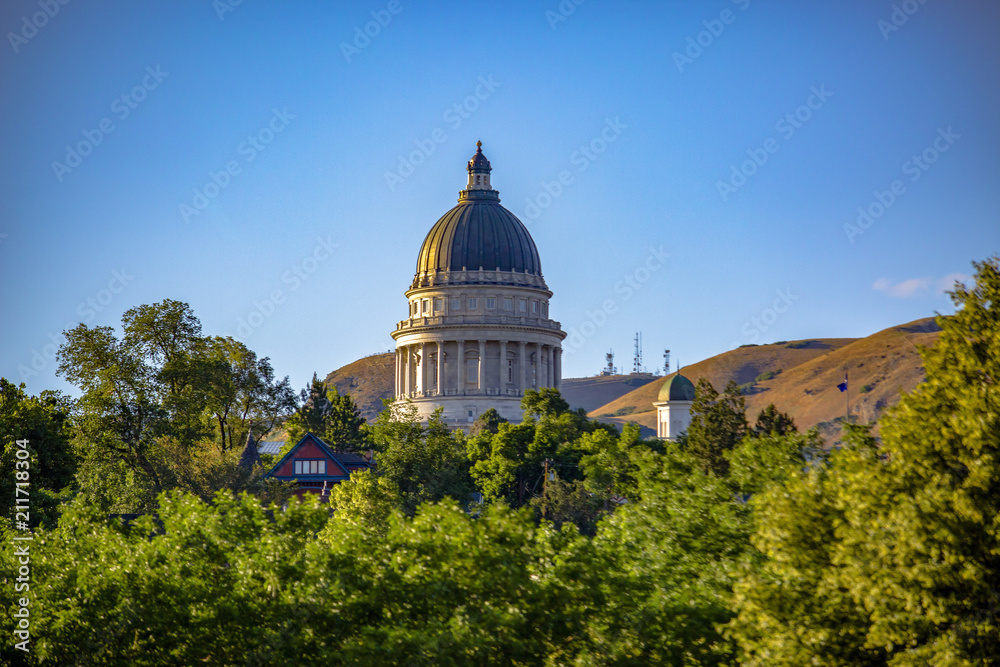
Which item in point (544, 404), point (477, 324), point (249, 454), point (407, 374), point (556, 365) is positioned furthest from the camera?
point (407, 374)

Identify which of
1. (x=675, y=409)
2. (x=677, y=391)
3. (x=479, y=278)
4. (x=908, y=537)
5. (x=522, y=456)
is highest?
(x=479, y=278)

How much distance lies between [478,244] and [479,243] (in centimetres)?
16

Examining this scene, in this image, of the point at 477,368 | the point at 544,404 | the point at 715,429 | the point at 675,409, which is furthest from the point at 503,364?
the point at 715,429

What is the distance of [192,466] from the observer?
78875 mm

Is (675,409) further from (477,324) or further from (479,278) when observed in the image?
(479,278)

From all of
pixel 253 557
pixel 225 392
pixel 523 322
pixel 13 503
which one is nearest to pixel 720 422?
pixel 225 392

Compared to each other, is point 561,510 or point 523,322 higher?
point 523,322

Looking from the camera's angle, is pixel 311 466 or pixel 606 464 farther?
pixel 311 466

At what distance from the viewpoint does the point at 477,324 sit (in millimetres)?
146875

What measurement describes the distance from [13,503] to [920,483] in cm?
3926

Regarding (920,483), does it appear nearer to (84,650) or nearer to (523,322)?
(84,650)

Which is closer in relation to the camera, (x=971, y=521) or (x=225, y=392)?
(x=971, y=521)

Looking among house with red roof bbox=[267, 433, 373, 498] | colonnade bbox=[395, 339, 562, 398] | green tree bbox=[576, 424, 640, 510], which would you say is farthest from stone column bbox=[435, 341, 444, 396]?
green tree bbox=[576, 424, 640, 510]

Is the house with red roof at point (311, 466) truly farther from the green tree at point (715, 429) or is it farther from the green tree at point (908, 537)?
the green tree at point (908, 537)
